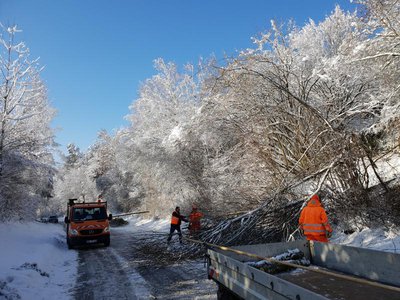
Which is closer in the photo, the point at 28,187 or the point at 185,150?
the point at 28,187

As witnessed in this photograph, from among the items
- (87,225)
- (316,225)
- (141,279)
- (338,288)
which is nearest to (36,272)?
(141,279)

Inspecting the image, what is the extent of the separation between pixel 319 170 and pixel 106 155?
47.8 m

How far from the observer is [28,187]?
19672 mm

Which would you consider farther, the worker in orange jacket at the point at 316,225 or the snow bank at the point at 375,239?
the snow bank at the point at 375,239

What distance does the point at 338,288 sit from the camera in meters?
4.67

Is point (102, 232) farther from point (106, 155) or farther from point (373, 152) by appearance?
point (106, 155)

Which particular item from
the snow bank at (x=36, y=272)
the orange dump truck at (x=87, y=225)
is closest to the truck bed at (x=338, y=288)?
the snow bank at (x=36, y=272)

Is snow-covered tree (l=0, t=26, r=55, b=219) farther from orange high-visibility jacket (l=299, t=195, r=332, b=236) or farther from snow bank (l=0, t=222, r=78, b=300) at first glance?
orange high-visibility jacket (l=299, t=195, r=332, b=236)

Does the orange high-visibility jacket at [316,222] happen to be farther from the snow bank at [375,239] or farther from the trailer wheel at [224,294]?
the trailer wheel at [224,294]

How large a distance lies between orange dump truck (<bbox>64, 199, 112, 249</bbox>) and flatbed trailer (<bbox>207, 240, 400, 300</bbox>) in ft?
33.9

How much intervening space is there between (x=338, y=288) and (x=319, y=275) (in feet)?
2.10

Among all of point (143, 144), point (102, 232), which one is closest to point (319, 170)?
point (102, 232)

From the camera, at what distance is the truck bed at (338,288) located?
14.0 feet

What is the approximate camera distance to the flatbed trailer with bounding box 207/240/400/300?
3.68 meters
